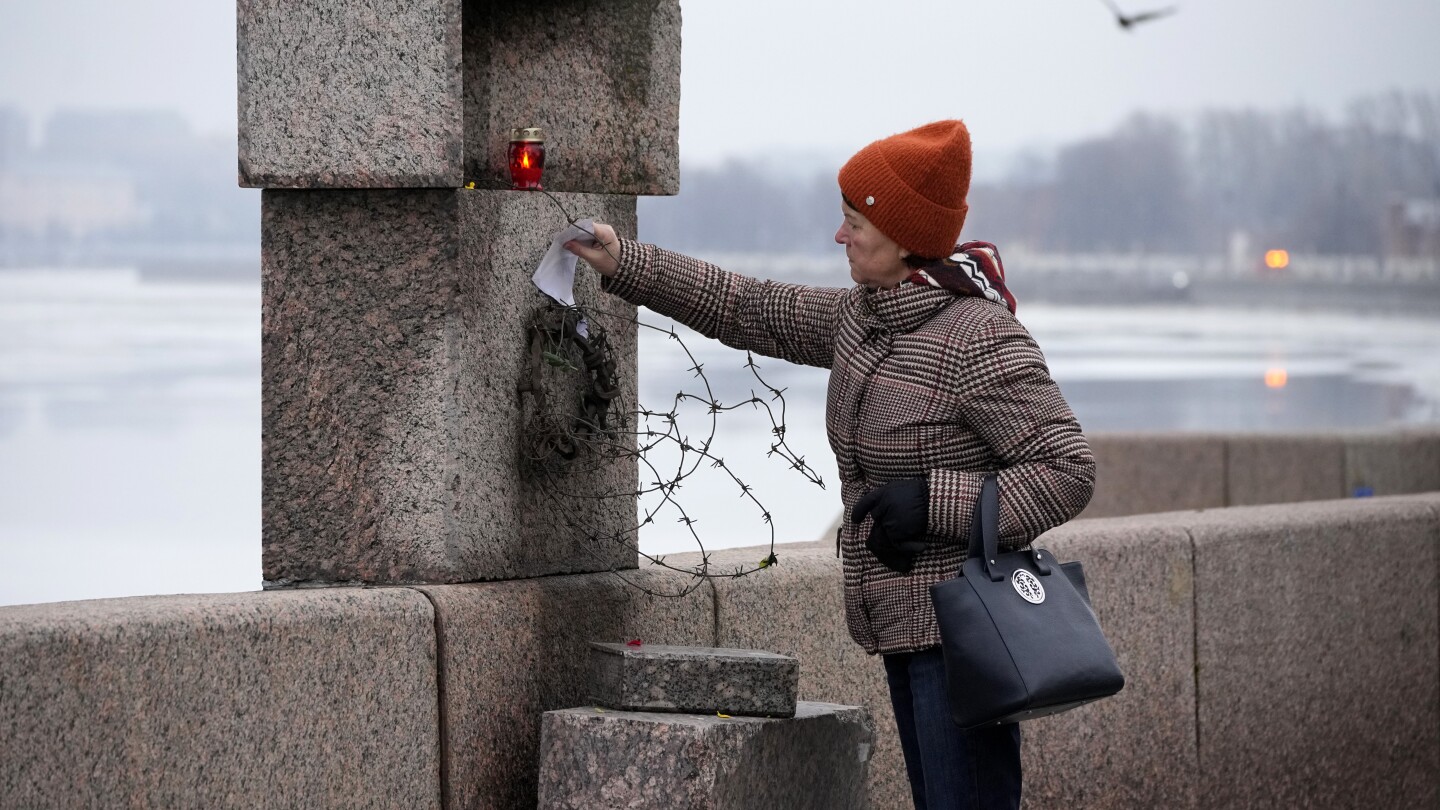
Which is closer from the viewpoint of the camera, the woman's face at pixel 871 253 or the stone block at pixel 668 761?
the stone block at pixel 668 761

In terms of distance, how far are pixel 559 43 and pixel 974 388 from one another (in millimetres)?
1330

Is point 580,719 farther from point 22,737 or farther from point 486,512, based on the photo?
point 22,737

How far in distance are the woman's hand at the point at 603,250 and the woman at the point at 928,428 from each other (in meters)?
0.48

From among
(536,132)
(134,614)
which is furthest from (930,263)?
(134,614)

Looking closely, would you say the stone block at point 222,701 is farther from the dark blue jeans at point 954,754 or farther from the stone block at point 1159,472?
the stone block at point 1159,472

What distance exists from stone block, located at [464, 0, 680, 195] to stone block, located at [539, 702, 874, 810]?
124 cm

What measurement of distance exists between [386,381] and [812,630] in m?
1.27

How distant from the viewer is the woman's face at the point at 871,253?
347cm

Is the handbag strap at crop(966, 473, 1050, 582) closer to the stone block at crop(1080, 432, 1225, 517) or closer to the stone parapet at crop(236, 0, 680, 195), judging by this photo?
the stone parapet at crop(236, 0, 680, 195)

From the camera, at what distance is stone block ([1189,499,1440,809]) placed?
17.2 feet

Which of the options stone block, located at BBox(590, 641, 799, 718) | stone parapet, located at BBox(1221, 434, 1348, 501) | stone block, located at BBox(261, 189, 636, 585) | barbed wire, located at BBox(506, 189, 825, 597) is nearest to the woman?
stone block, located at BBox(590, 641, 799, 718)

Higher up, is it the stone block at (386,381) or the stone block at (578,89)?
the stone block at (578,89)

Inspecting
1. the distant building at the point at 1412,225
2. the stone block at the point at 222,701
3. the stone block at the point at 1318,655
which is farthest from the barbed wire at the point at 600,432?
the distant building at the point at 1412,225

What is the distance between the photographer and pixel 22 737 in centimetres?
280
